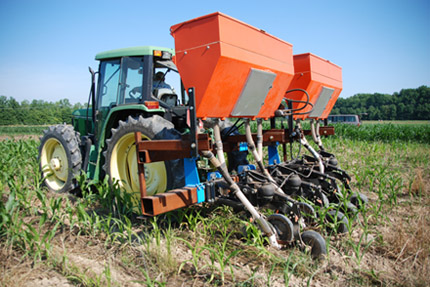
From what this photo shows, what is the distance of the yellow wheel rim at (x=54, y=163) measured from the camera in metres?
4.83

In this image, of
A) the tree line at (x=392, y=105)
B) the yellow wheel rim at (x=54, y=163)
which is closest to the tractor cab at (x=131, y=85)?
the yellow wheel rim at (x=54, y=163)

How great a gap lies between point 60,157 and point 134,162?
196 cm

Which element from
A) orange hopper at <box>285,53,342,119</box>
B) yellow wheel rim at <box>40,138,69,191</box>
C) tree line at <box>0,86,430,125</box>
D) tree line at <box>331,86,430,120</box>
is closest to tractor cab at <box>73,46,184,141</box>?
yellow wheel rim at <box>40,138,69,191</box>

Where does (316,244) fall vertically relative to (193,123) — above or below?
below

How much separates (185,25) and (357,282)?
101 inches

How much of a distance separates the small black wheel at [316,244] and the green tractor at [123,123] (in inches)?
57.0

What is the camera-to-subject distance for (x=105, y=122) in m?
4.14

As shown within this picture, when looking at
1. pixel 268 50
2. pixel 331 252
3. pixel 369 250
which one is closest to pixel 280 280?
pixel 331 252

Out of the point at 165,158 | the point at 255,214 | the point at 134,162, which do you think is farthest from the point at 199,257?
the point at 134,162

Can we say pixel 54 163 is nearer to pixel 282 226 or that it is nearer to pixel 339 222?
pixel 282 226

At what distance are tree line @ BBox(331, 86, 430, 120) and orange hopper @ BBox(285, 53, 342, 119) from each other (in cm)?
5545

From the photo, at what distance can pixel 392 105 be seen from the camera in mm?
61531

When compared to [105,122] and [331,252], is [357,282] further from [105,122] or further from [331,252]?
[105,122]

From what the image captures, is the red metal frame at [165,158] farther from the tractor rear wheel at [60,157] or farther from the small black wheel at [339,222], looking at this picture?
the tractor rear wheel at [60,157]
